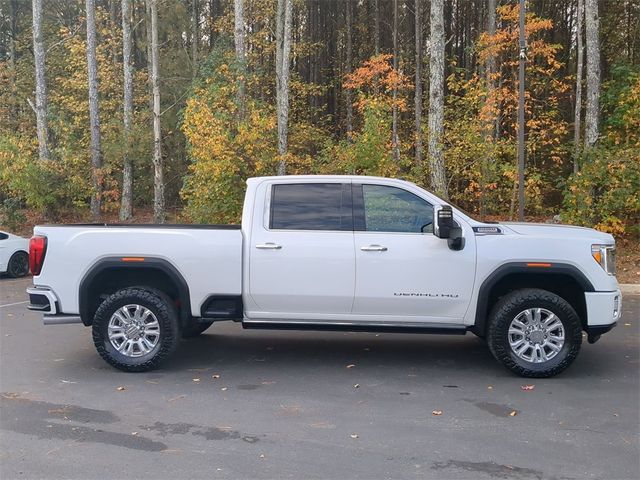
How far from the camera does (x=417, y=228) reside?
21.7ft

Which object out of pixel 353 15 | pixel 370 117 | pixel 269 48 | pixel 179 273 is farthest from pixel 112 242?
pixel 353 15

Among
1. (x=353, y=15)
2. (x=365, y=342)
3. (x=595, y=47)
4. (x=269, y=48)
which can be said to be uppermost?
(x=353, y=15)

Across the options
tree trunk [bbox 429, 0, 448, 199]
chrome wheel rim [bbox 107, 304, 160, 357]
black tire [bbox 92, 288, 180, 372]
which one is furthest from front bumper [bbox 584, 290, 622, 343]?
tree trunk [bbox 429, 0, 448, 199]

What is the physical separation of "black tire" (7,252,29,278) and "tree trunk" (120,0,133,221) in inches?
344

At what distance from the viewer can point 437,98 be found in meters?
16.7

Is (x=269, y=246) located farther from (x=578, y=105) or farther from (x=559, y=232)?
(x=578, y=105)

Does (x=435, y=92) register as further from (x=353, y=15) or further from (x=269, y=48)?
(x=353, y=15)

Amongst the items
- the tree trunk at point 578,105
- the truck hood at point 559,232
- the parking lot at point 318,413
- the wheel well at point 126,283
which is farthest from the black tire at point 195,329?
the tree trunk at point 578,105

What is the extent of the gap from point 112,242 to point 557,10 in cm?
2827

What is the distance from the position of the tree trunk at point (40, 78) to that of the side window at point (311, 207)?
18.5 metres

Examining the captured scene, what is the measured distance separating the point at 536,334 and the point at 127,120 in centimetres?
2010

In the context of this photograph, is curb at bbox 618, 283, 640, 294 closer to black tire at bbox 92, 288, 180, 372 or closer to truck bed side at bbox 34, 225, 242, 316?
truck bed side at bbox 34, 225, 242, 316

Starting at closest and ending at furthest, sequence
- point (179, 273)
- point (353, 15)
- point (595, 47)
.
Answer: point (179, 273) → point (595, 47) → point (353, 15)

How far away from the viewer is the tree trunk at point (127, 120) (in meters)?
23.0
